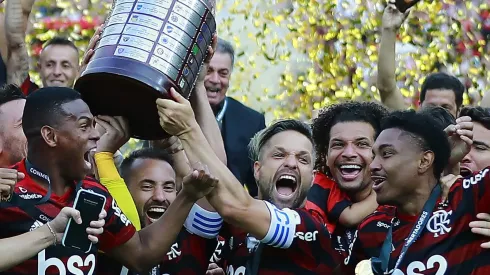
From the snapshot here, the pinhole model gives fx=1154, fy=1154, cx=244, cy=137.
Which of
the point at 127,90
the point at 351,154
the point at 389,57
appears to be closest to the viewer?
the point at 127,90

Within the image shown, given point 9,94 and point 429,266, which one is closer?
point 429,266

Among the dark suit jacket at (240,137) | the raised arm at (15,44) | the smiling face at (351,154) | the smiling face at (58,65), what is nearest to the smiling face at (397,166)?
the smiling face at (351,154)

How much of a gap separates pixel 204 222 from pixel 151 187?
52 centimetres

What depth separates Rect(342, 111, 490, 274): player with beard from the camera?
4.97 metres

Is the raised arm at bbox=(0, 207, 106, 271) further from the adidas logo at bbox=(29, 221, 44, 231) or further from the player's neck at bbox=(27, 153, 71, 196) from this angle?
the player's neck at bbox=(27, 153, 71, 196)

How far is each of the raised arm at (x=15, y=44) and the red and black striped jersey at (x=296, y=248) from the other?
205 centimetres

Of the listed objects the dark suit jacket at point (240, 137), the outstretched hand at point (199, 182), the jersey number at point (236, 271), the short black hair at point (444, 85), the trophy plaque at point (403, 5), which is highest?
the trophy plaque at point (403, 5)

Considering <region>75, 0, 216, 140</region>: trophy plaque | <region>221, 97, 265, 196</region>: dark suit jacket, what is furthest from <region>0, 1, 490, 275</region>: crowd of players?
<region>221, 97, 265, 196</region>: dark suit jacket

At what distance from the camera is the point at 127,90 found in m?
4.86

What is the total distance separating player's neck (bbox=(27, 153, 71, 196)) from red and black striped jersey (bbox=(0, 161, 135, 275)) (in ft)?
0.11

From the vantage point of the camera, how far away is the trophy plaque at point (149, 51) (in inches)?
187

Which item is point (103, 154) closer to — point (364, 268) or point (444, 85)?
point (364, 268)

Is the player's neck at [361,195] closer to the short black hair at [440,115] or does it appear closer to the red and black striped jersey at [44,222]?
the short black hair at [440,115]

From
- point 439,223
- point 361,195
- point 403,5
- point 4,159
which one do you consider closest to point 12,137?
point 4,159
